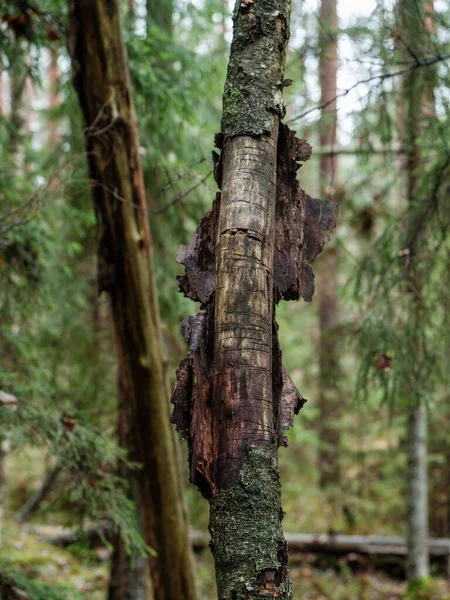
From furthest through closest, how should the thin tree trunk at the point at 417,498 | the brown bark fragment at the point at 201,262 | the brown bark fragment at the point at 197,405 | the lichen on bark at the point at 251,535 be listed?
the thin tree trunk at the point at 417,498 < the brown bark fragment at the point at 201,262 < the brown bark fragment at the point at 197,405 < the lichen on bark at the point at 251,535

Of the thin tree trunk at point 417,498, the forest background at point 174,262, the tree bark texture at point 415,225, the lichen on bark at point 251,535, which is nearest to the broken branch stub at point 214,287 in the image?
the lichen on bark at point 251,535

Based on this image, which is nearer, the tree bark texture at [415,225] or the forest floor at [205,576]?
the tree bark texture at [415,225]

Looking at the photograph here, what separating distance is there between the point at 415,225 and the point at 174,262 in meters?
2.98

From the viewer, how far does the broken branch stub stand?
72.7 inches

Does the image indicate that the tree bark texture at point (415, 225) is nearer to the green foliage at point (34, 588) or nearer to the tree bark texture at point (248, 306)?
the tree bark texture at point (248, 306)

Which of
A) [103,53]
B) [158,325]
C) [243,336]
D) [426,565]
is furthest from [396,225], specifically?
[426,565]

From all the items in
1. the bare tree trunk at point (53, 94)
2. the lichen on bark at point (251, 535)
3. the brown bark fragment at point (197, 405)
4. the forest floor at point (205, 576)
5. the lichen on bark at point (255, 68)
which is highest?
the bare tree trunk at point (53, 94)

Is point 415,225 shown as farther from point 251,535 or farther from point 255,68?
point 251,535

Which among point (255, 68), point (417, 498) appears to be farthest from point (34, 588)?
point (417, 498)

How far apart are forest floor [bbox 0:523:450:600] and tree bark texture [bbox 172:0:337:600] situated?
6.66 meters

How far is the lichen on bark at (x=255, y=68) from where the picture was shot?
215 cm

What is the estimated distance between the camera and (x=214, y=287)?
210 centimetres

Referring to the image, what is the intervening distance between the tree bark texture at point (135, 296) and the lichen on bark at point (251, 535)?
283cm

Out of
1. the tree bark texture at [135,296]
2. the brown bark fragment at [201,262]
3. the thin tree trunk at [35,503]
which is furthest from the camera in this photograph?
the thin tree trunk at [35,503]
